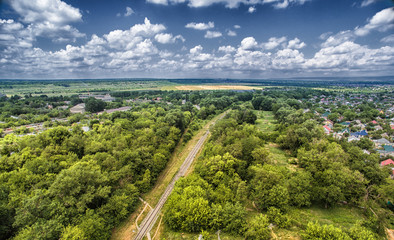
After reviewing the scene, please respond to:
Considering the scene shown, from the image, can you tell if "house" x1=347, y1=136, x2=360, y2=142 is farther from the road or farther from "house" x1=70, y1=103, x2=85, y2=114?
"house" x1=70, y1=103, x2=85, y2=114

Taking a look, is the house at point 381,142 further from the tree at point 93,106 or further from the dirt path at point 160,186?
the tree at point 93,106

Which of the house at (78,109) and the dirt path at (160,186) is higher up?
the house at (78,109)

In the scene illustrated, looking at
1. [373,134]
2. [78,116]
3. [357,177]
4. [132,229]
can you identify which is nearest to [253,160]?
[357,177]

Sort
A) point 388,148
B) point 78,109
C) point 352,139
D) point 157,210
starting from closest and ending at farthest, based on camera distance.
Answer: point 157,210, point 388,148, point 352,139, point 78,109

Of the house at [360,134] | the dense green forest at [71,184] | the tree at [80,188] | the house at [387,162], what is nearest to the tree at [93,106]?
the dense green forest at [71,184]

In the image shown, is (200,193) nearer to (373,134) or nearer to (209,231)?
(209,231)

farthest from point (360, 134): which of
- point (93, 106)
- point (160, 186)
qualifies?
point (93, 106)

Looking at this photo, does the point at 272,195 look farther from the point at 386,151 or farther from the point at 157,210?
the point at 386,151

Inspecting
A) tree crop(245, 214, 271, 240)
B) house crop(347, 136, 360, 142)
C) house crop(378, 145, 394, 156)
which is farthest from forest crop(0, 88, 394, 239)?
house crop(347, 136, 360, 142)
